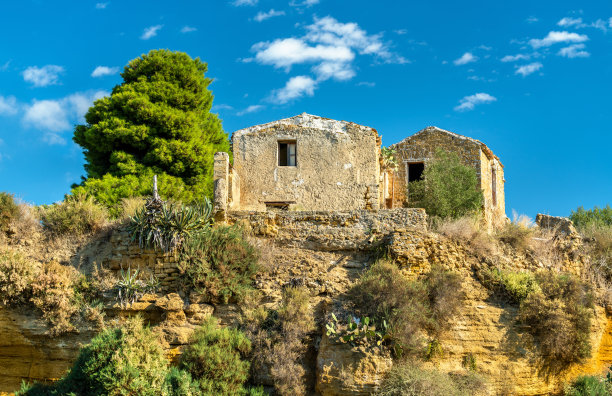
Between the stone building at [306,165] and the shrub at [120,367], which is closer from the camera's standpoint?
the shrub at [120,367]

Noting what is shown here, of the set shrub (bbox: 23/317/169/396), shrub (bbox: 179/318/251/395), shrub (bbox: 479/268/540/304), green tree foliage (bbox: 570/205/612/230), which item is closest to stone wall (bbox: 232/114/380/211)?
shrub (bbox: 479/268/540/304)

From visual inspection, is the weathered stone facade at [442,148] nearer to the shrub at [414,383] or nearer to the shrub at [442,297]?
the shrub at [442,297]

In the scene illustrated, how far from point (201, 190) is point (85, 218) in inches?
226

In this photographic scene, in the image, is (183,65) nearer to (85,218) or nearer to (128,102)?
(128,102)

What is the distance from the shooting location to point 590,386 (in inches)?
515

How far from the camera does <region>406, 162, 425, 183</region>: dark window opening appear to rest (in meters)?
22.8

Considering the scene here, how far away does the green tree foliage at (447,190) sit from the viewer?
19.8 metres

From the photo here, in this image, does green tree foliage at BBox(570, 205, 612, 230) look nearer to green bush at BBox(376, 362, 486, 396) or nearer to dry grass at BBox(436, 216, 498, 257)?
dry grass at BBox(436, 216, 498, 257)

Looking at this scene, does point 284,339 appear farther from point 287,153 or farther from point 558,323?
point 287,153

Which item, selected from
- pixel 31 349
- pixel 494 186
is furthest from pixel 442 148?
pixel 31 349

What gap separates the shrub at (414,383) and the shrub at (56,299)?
7.02 meters

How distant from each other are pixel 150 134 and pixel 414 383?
44.0 feet

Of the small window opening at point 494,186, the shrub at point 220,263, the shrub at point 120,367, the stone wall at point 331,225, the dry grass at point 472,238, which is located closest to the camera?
the shrub at point 120,367

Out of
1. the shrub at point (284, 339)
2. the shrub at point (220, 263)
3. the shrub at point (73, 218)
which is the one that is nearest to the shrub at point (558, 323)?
the shrub at point (284, 339)
